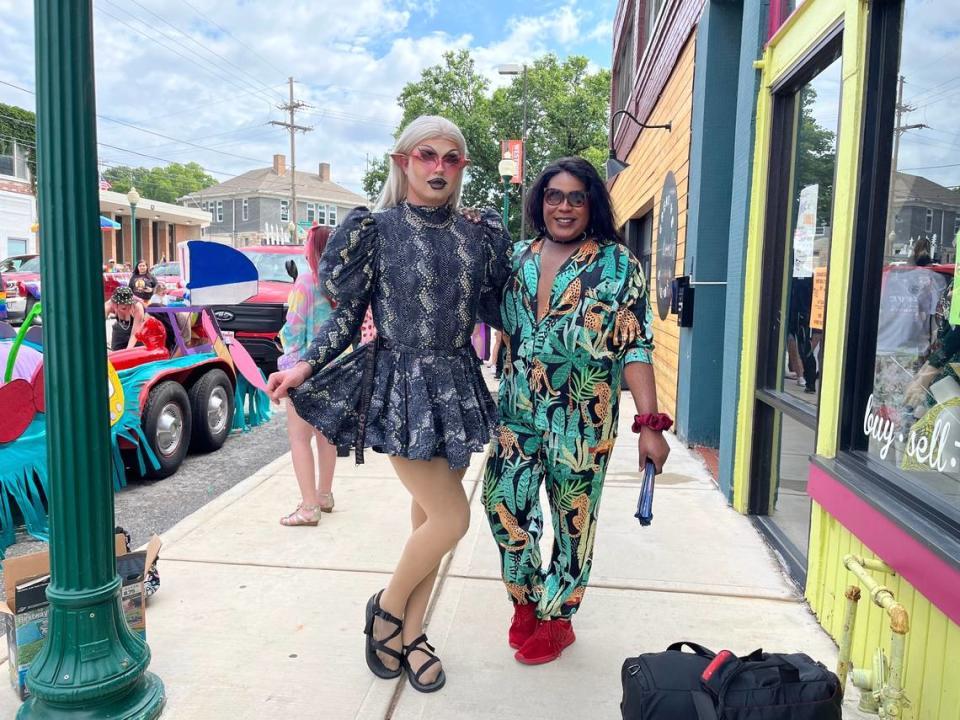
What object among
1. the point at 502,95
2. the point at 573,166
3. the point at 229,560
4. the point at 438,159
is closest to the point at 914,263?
the point at 573,166

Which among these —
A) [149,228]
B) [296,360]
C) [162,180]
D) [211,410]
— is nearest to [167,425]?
[211,410]

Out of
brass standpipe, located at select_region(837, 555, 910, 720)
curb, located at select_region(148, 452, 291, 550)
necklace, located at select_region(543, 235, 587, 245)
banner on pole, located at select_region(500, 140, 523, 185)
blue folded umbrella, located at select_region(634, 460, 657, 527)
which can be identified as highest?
banner on pole, located at select_region(500, 140, 523, 185)

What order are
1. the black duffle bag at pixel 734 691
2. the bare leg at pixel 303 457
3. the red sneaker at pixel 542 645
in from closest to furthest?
the black duffle bag at pixel 734 691 < the red sneaker at pixel 542 645 < the bare leg at pixel 303 457

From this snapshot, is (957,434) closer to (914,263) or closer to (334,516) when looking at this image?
(914,263)

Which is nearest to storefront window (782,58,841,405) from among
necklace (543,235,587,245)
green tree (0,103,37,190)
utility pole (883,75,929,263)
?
utility pole (883,75,929,263)

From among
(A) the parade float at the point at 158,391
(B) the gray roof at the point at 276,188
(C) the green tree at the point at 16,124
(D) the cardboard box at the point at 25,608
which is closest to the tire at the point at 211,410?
(A) the parade float at the point at 158,391

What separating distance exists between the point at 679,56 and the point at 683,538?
4.41 metres

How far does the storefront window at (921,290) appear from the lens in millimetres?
2205

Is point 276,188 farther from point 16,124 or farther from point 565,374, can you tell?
point 565,374

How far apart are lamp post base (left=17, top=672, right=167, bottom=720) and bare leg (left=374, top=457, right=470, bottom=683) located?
0.70m

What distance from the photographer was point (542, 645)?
8.50ft

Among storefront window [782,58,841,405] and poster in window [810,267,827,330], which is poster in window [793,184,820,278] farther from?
poster in window [810,267,827,330]

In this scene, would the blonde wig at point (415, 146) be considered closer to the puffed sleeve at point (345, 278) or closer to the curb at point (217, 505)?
the puffed sleeve at point (345, 278)

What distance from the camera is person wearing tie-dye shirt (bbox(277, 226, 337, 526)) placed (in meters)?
3.57
